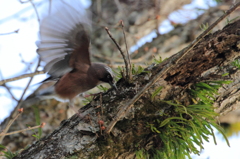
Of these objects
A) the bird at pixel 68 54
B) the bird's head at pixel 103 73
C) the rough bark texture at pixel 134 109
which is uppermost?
the bird at pixel 68 54

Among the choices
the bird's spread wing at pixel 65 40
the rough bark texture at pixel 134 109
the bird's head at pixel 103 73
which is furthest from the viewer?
the bird's head at pixel 103 73

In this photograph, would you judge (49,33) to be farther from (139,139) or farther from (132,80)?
(139,139)

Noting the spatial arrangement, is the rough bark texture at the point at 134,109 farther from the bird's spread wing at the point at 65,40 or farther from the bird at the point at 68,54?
the bird's spread wing at the point at 65,40

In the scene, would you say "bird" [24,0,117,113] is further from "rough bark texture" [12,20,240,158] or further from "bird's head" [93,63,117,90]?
"rough bark texture" [12,20,240,158]

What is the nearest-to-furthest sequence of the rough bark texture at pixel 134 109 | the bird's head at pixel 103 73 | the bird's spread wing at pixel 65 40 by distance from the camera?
the rough bark texture at pixel 134 109, the bird's spread wing at pixel 65 40, the bird's head at pixel 103 73

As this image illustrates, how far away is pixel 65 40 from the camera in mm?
2145

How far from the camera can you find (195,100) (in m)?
1.82

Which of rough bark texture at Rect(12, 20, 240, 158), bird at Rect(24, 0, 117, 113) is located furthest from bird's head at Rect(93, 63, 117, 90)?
rough bark texture at Rect(12, 20, 240, 158)

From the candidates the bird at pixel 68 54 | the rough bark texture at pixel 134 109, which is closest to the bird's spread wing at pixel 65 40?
the bird at pixel 68 54

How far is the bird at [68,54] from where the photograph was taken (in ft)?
6.64

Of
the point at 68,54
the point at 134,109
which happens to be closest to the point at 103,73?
the point at 68,54

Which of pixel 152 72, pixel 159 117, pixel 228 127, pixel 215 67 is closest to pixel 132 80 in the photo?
pixel 152 72

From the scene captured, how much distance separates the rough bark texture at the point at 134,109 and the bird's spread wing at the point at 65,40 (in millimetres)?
558

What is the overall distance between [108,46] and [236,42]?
8.48 ft
